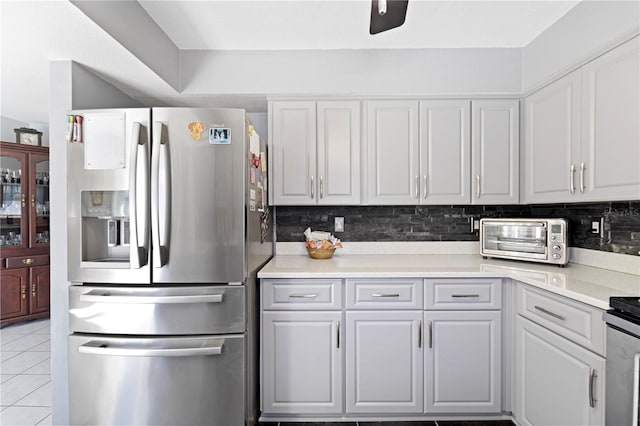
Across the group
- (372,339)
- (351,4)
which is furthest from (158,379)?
(351,4)

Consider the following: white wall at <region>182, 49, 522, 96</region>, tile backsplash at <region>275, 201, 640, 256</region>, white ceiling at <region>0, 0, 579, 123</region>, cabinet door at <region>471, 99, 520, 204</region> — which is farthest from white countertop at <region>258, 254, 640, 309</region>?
white ceiling at <region>0, 0, 579, 123</region>

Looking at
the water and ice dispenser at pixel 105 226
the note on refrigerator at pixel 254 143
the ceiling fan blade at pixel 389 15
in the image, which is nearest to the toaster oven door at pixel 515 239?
the ceiling fan blade at pixel 389 15

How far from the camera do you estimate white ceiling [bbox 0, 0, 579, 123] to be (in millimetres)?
1559

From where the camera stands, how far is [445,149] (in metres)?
2.35

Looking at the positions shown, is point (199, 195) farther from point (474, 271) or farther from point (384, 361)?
point (474, 271)

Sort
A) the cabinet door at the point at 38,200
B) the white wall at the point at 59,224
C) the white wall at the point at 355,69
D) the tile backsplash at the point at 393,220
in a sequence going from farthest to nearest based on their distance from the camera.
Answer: the cabinet door at the point at 38,200, the tile backsplash at the point at 393,220, the white wall at the point at 355,69, the white wall at the point at 59,224

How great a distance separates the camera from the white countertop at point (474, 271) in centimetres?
148

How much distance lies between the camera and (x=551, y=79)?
79.2 inches

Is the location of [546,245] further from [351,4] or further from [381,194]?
[351,4]

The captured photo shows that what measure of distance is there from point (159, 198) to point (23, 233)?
302cm

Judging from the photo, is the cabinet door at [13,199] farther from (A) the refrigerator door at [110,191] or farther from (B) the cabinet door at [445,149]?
(B) the cabinet door at [445,149]

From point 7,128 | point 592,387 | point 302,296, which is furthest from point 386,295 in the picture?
point 7,128

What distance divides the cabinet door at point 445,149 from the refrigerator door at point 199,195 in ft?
4.53

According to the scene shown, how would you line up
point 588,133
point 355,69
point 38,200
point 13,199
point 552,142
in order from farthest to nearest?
point 38,200, point 13,199, point 355,69, point 552,142, point 588,133
